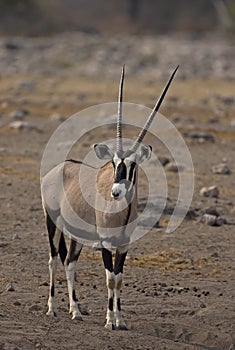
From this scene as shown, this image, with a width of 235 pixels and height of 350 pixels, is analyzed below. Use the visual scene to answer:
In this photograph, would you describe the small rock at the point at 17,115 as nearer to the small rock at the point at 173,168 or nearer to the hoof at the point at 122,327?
the small rock at the point at 173,168

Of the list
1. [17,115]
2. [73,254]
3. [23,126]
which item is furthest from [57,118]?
[73,254]

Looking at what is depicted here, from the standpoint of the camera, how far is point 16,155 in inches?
667

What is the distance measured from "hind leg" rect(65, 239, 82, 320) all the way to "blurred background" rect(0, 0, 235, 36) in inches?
1817

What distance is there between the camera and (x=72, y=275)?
338 inches

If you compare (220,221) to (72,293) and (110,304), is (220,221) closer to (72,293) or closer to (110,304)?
(72,293)

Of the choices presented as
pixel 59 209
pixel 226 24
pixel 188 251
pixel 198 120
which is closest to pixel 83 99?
pixel 198 120

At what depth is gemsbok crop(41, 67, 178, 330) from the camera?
26.1 feet

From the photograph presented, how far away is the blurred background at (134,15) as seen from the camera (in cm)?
5614

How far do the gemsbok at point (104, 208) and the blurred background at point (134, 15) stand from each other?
4592 cm

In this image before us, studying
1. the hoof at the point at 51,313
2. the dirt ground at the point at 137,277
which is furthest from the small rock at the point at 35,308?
the hoof at the point at 51,313

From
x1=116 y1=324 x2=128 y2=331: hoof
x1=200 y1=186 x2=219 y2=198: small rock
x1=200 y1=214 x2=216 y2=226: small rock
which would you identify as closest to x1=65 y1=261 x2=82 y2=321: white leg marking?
x1=116 y1=324 x2=128 y2=331: hoof

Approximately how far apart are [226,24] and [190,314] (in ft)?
165

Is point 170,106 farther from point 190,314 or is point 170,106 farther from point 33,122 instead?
point 190,314

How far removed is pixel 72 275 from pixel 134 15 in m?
59.7
